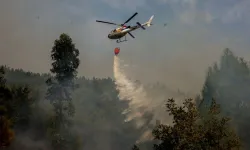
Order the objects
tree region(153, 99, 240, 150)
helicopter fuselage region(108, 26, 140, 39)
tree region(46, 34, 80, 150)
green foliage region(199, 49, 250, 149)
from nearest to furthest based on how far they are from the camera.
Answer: tree region(153, 99, 240, 150)
helicopter fuselage region(108, 26, 140, 39)
tree region(46, 34, 80, 150)
green foliage region(199, 49, 250, 149)

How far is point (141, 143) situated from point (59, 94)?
54139 millimetres

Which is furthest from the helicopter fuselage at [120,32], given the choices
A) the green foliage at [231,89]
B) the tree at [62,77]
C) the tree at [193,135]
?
the green foliage at [231,89]

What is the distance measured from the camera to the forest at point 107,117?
24.2 m

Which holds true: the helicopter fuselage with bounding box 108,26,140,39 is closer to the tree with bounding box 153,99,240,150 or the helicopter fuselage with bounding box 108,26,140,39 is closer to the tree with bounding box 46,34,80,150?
the tree with bounding box 46,34,80,150

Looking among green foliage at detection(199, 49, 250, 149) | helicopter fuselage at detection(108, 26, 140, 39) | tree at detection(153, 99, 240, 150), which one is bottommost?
tree at detection(153, 99, 240, 150)

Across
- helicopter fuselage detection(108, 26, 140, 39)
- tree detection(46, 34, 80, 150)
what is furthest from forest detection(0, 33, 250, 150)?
helicopter fuselage detection(108, 26, 140, 39)

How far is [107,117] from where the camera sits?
143125 mm

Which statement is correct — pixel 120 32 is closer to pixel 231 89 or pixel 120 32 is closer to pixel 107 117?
pixel 231 89

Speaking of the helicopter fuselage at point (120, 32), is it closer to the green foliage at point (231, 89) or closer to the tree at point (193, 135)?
the tree at point (193, 135)

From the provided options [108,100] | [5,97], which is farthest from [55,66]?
[108,100]

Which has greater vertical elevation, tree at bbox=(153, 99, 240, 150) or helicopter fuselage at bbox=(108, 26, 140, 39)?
helicopter fuselage at bbox=(108, 26, 140, 39)

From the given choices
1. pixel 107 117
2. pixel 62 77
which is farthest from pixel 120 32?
pixel 107 117

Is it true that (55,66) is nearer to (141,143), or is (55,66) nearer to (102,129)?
(141,143)

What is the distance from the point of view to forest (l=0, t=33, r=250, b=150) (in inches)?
952
